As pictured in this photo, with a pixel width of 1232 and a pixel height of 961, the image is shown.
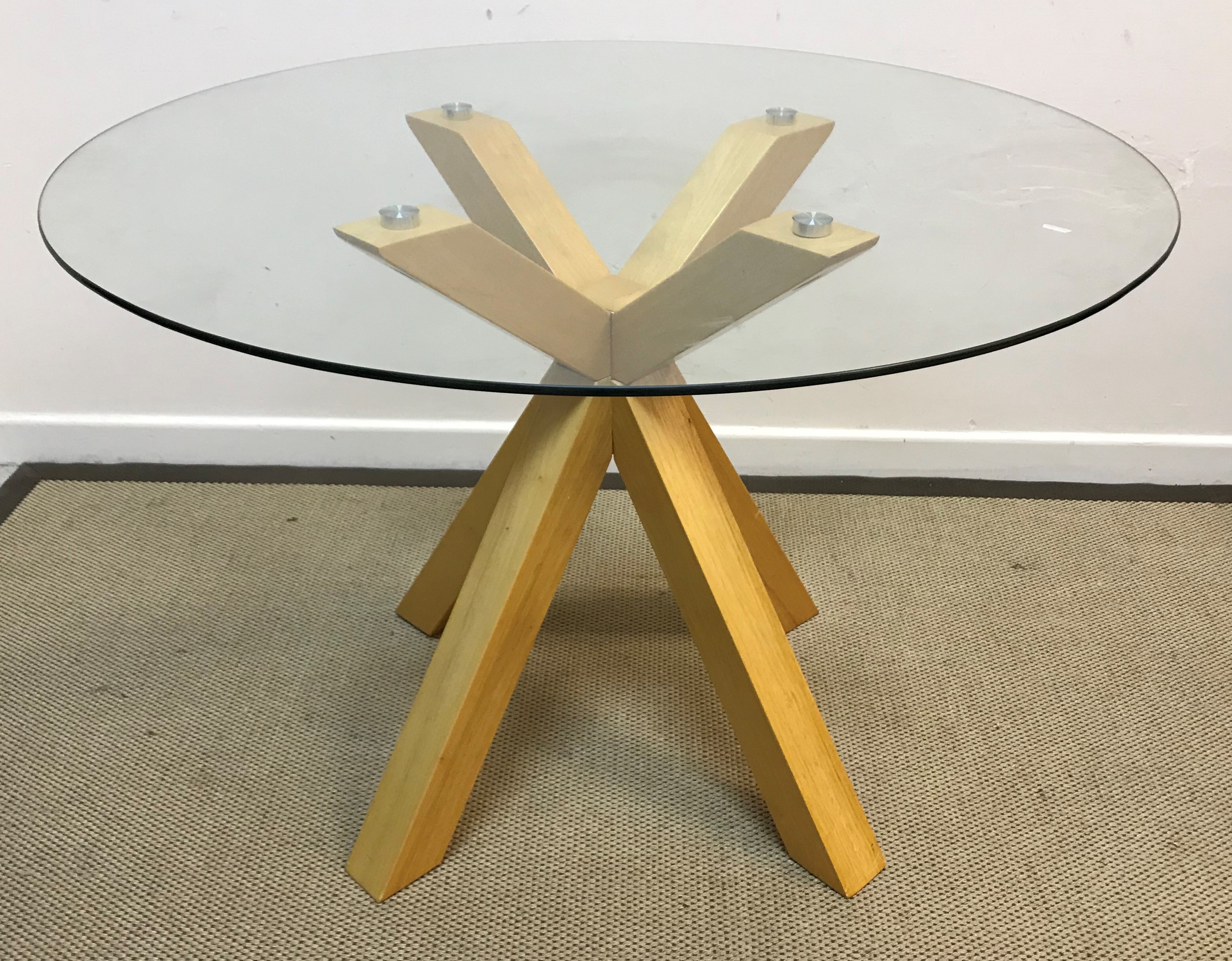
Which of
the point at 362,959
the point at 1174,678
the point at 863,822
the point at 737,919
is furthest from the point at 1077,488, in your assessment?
the point at 362,959

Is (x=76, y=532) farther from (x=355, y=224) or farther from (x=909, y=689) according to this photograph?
(x=909, y=689)

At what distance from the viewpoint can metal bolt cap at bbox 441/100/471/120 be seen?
1249mm

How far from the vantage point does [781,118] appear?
1239mm

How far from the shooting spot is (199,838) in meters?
1.27

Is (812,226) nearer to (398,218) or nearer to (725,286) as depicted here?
(725,286)

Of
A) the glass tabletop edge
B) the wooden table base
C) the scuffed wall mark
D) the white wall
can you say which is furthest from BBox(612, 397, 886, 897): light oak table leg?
the scuffed wall mark

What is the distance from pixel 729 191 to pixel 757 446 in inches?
34.9

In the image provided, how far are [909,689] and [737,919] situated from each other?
476mm

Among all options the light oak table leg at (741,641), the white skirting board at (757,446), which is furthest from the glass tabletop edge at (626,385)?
the white skirting board at (757,446)

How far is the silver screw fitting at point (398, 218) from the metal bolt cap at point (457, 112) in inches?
17.2

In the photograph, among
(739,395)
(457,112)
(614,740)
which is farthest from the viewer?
(739,395)

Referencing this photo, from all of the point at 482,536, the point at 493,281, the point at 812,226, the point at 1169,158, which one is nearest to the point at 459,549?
the point at 482,536

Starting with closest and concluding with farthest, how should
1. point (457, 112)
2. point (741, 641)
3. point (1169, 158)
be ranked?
point (741, 641) < point (457, 112) < point (1169, 158)

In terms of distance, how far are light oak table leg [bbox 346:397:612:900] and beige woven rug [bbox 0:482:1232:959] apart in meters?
0.07
